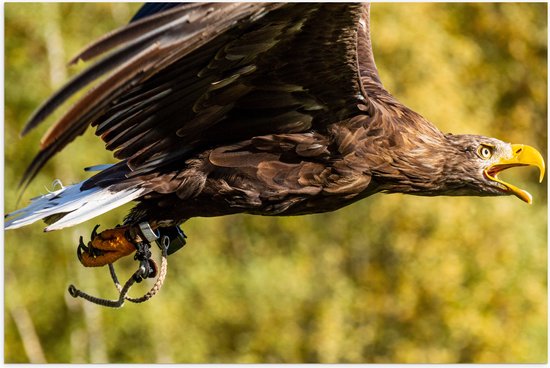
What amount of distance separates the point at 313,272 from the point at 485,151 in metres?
7.39

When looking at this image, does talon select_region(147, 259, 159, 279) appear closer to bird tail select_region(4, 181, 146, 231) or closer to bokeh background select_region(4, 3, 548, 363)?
bird tail select_region(4, 181, 146, 231)

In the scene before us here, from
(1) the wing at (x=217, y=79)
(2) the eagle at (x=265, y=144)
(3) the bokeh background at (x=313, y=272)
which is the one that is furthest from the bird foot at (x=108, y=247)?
(3) the bokeh background at (x=313, y=272)

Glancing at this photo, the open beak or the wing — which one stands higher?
the wing

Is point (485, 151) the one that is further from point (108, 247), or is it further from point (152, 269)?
point (108, 247)

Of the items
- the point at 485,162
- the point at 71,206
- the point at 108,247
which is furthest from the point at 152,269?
the point at 485,162

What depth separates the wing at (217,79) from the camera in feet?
10.5

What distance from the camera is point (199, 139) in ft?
13.5

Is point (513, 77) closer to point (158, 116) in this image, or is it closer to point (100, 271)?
point (100, 271)

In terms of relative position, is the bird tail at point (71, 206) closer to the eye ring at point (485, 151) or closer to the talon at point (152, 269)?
the talon at point (152, 269)

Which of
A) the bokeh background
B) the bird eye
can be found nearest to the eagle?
the bird eye

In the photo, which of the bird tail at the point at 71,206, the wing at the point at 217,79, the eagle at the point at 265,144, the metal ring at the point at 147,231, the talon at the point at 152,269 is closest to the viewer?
the wing at the point at 217,79

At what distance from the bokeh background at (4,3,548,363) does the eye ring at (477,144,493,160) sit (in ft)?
18.5

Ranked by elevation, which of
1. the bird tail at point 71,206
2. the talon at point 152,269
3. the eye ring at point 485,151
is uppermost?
the bird tail at point 71,206

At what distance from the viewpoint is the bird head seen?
4258mm
